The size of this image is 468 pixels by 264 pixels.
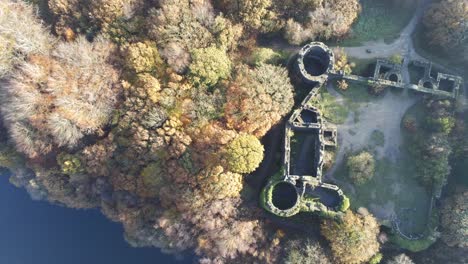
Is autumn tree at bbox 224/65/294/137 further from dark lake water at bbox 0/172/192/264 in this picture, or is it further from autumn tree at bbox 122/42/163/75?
dark lake water at bbox 0/172/192/264

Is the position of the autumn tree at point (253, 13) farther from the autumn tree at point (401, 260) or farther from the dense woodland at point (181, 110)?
the autumn tree at point (401, 260)

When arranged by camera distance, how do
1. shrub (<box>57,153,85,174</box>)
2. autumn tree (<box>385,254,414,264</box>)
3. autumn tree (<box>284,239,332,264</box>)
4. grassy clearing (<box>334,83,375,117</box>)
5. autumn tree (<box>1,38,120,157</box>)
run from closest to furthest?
1. autumn tree (<box>284,239,332,264</box>)
2. autumn tree (<box>385,254,414,264</box>)
3. autumn tree (<box>1,38,120,157</box>)
4. shrub (<box>57,153,85,174</box>)
5. grassy clearing (<box>334,83,375,117</box>)

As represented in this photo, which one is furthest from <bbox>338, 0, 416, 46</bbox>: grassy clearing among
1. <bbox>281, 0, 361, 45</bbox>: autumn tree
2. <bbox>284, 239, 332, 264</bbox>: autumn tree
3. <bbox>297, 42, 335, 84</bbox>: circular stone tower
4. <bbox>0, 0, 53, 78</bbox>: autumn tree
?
<bbox>0, 0, 53, 78</bbox>: autumn tree

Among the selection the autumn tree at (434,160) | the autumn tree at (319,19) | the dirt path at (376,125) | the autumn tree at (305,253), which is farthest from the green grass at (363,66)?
the autumn tree at (305,253)

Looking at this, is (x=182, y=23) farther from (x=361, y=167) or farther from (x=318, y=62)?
(x=361, y=167)

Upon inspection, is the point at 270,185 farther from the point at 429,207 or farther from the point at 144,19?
the point at 144,19

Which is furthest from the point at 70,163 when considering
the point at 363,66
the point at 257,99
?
the point at 363,66
